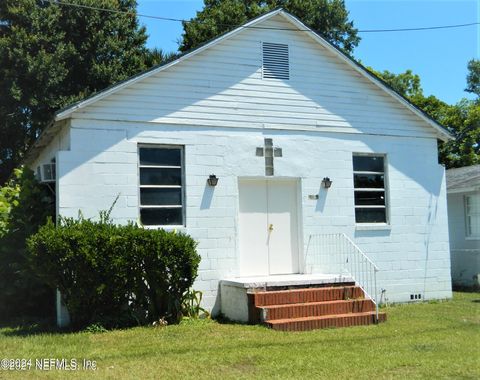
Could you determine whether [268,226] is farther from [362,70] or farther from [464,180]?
[464,180]

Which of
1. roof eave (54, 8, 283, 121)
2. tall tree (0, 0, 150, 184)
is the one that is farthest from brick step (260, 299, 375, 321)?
tall tree (0, 0, 150, 184)

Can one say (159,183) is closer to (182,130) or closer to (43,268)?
(182,130)

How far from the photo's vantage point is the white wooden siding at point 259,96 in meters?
11.9

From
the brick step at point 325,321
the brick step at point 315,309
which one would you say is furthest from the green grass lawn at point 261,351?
the brick step at point 315,309

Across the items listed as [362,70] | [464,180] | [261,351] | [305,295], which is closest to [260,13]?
[464,180]

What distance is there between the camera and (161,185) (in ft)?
38.8

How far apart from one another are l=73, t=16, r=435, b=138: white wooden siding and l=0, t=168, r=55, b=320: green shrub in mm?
2222

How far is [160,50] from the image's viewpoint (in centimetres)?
2491

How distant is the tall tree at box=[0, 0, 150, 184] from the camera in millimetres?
21156

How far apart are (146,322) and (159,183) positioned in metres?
2.82

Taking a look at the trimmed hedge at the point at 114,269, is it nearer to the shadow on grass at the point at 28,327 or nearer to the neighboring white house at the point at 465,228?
the shadow on grass at the point at 28,327

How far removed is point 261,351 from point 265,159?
5.38 m

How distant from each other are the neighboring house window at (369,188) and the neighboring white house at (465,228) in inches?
177

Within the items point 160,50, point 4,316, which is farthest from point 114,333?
point 160,50
